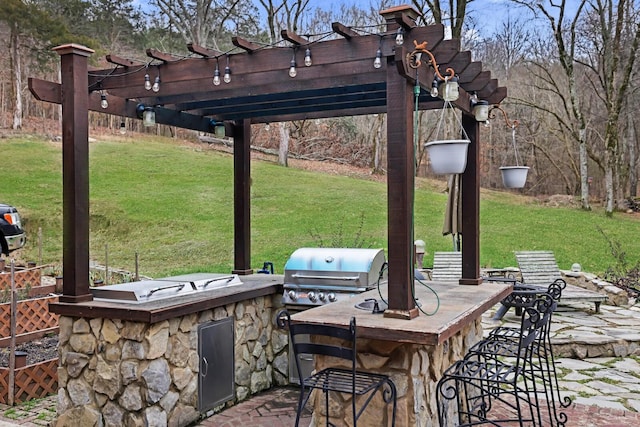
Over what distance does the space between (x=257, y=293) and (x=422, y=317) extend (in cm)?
172

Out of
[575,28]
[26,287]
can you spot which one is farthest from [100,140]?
[575,28]

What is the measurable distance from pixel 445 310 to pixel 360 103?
6.94 feet

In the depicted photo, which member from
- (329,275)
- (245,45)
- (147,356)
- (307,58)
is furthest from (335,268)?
(245,45)

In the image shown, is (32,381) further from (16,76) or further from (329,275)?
(16,76)

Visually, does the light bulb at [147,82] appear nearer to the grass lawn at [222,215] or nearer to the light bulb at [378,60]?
the light bulb at [378,60]

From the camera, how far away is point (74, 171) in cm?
346

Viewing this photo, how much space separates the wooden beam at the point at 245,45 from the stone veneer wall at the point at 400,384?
6.16ft

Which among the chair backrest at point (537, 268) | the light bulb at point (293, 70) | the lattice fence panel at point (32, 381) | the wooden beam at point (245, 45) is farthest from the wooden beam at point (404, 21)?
the chair backrest at point (537, 268)

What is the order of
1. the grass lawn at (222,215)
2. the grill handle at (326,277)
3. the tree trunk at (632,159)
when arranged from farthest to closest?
the tree trunk at (632,159) < the grass lawn at (222,215) < the grill handle at (326,277)

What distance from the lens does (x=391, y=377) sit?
9.06 feet

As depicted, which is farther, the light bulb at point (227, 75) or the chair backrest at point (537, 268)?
the chair backrest at point (537, 268)

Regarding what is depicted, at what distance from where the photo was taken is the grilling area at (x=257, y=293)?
2818 millimetres

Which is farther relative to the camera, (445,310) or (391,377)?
(445,310)

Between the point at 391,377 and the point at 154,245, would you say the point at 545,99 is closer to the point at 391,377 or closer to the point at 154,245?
the point at 154,245
